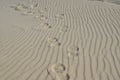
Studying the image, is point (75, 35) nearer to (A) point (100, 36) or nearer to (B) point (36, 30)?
(A) point (100, 36)

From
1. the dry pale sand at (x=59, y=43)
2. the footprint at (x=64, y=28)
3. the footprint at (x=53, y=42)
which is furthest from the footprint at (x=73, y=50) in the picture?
the footprint at (x=64, y=28)

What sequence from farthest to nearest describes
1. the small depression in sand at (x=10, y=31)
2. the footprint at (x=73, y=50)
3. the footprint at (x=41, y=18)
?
the footprint at (x=41, y=18)
the small depression in sand at (x=10, y=31)
the footprint at (x=73, y=50)

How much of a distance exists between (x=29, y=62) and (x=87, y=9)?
20.1 feet

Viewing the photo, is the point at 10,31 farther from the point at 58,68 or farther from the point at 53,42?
the point at 58,68

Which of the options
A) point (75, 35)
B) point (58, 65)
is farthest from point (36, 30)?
point (58, 65)

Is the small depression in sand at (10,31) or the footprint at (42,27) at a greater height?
the small depression in sand at (10,31)

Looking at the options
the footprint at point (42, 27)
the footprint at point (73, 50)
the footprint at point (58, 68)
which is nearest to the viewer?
the footprint at point (58, 68)

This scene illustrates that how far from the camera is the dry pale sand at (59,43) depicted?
4.34m

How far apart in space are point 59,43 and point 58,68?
156cm

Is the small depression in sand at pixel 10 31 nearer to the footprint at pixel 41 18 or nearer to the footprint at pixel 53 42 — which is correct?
the footprint at pixel 53 42

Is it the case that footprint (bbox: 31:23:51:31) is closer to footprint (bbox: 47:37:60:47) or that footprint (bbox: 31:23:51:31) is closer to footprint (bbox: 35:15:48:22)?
footprint (bbox: 35:15:48:22)

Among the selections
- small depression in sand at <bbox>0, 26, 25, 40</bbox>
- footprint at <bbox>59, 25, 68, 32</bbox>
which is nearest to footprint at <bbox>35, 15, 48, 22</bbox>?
footprint at <bbox>59, 25, 68, 32</bbox>

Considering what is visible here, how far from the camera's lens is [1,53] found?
4953mm

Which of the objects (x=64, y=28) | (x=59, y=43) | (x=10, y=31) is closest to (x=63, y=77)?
(x=59, y=43)
